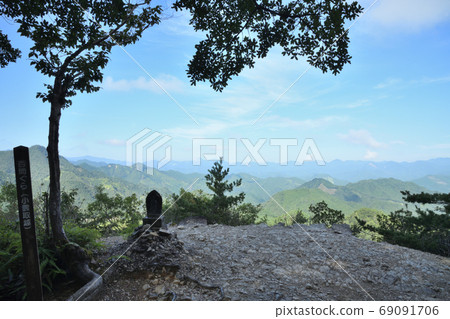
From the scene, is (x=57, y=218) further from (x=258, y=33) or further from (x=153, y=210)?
(x=258, y=33)

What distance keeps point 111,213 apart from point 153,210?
11301 mm

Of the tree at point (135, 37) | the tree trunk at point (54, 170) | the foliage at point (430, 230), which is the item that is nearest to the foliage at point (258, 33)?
the tree at point (135, 37)

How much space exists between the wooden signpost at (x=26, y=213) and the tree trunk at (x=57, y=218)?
4.63 ft

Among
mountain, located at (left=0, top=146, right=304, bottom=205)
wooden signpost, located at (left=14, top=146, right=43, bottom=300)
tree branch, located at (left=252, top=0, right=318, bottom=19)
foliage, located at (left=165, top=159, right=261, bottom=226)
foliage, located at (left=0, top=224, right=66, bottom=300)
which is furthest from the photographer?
mountain, located at (left=0, top=146, right=304, bottom=205)

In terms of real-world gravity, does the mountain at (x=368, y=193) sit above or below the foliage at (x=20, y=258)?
below

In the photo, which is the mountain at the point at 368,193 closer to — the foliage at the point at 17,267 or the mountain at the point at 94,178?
the mountain at the point at 94,178

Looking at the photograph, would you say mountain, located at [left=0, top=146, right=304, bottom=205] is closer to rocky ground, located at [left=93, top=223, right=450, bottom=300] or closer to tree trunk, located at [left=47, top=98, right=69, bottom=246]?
tree trunk, located at [left=47, top=98, right=69, bottom=246]

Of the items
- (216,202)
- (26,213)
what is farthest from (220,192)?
(26,213)

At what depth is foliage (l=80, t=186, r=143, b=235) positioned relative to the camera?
16812 mm

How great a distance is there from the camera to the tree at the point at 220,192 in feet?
57.1

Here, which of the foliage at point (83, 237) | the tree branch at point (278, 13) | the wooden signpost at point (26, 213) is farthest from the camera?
the tree branch at point (278, 13)

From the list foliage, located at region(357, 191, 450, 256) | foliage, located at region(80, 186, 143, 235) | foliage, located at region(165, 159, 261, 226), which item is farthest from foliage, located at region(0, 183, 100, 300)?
foliage, located at region(357, 191, 450, 256)

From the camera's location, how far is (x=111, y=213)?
57.9 feet

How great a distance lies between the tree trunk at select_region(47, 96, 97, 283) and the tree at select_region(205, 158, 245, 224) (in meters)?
11.9
